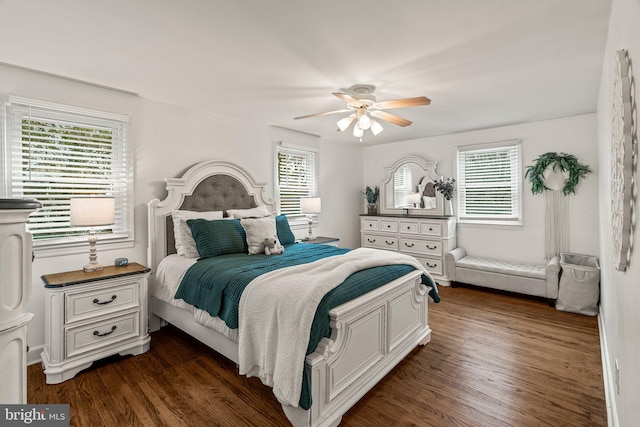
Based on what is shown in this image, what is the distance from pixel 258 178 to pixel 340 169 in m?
1.91

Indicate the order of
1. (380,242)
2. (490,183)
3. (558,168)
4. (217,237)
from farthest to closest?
1. (380,242)
2. (490,183)
3. (558,168)
4. (217,237)

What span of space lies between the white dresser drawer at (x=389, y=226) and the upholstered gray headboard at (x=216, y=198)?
7.99ft

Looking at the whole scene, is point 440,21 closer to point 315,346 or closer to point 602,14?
point 602,14

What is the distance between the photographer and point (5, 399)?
0.95 m

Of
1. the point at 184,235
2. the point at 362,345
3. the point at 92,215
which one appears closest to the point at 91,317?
the point at 92,215

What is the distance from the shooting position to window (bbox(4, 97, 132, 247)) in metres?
2.57

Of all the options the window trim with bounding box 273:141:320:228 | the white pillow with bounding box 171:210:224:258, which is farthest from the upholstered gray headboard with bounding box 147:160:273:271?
the window trim with bounding box 273:141:320:228

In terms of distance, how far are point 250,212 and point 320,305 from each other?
2.28 metres

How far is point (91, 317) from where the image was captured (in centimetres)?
252

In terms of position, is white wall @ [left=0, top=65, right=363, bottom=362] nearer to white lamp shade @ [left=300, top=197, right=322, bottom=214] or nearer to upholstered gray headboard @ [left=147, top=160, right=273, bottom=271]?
upholstered gray headboard @ [left=147, top=160, right=273, bottom=271]

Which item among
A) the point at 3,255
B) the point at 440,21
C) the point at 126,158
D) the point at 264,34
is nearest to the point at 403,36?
the point at 440,21

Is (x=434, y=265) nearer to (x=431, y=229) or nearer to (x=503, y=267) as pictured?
(x=431, y=229)

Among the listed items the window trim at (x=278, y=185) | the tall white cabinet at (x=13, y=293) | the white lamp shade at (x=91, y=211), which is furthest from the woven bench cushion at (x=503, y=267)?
the tall white cabinet at (x=13, y=293)

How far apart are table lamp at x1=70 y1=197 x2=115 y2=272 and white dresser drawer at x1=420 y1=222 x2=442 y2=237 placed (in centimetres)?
421
